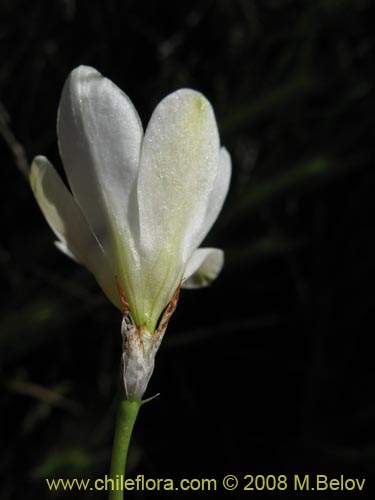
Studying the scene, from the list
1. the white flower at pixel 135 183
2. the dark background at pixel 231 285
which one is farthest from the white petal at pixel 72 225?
the dark background at pixel 231 285

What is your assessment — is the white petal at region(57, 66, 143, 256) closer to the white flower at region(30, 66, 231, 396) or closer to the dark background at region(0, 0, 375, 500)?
the white flower at region(30, 66, 231, 396)

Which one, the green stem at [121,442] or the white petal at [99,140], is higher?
the white petal at [99,140]

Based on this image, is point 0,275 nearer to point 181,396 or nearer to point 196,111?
point 181,396

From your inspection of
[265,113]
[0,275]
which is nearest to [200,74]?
[265,113]

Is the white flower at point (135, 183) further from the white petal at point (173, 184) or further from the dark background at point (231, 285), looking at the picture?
the dark background at point (231, 285)

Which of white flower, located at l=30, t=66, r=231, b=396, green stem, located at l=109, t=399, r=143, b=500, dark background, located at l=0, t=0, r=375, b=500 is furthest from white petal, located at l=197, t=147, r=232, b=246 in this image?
dark background, located at l=0, t=0, r=375, b=500

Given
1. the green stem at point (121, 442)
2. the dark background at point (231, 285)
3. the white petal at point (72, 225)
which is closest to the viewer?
the green stem at point (121, 442)
